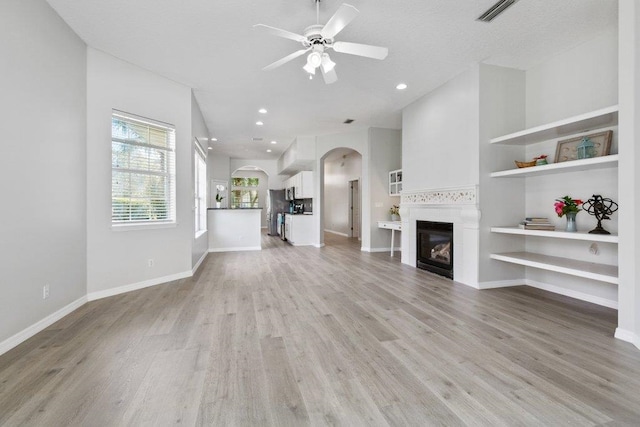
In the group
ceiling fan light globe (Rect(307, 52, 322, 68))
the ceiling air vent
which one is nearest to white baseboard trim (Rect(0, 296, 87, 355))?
ceiling fan light globe (Rect(307, 52, 322, 68))

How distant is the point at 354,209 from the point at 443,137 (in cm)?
615

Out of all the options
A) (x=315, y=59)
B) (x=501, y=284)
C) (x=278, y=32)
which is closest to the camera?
(x=278, y=32)

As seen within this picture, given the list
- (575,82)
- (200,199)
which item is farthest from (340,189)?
(575,82)

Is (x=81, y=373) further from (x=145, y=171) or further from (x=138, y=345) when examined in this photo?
(x=145, y=171)

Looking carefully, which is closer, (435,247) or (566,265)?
(566,265)

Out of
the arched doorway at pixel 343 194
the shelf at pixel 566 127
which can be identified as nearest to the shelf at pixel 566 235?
the shelf at pixel 566 127

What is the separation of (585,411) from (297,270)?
391 centimetres

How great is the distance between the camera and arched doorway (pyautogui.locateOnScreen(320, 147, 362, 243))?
1014 centimetres

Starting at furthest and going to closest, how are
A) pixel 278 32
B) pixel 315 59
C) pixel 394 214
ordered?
pixel 394 214 < pixel 315 59 < pixel 278 32

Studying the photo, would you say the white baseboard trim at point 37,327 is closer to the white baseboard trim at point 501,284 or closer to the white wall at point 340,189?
the white baseboard trim at point 501,284

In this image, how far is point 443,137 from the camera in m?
4.42

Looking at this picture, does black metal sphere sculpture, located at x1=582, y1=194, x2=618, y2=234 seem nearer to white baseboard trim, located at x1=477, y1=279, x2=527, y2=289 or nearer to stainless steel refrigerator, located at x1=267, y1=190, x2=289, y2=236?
white baseboard trim, located at x1=477, y1=279, x2=527, y2=289

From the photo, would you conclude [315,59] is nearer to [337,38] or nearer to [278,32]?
[278,32]

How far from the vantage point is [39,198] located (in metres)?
2.55
